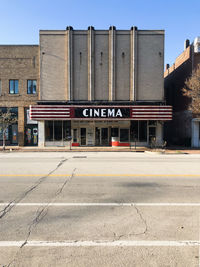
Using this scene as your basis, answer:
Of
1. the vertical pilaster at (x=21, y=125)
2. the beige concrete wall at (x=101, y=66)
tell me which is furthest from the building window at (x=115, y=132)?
the vertical pilaster at (x=21, y=125)

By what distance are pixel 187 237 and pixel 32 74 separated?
2398 centimetres

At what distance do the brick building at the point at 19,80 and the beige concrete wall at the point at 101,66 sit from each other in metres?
7.59

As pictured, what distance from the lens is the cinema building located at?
21734mm

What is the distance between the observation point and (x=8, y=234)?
3.46 metres

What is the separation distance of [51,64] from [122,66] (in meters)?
8.73

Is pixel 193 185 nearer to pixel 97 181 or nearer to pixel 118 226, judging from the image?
pixel 97 181

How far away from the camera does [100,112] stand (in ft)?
66.7

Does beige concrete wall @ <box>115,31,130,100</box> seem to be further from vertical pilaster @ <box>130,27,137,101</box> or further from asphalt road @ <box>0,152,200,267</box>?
asphalt road @ <box>0,152,200,267</box>

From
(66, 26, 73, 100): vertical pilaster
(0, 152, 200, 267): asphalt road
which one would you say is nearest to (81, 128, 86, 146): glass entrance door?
(66, 26, 73, 100): vertical pilaster

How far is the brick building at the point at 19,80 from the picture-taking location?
22.7 metres

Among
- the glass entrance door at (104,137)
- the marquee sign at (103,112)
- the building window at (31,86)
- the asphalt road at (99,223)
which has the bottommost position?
the asphalt road at (99,223)

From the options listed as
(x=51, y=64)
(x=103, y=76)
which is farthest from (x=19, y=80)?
(x=103, y=76)

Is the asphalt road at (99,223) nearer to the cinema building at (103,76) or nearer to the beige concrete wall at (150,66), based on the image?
the cinema building at (103,76)

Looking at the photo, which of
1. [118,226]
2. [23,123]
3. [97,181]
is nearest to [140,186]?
[97,181]
